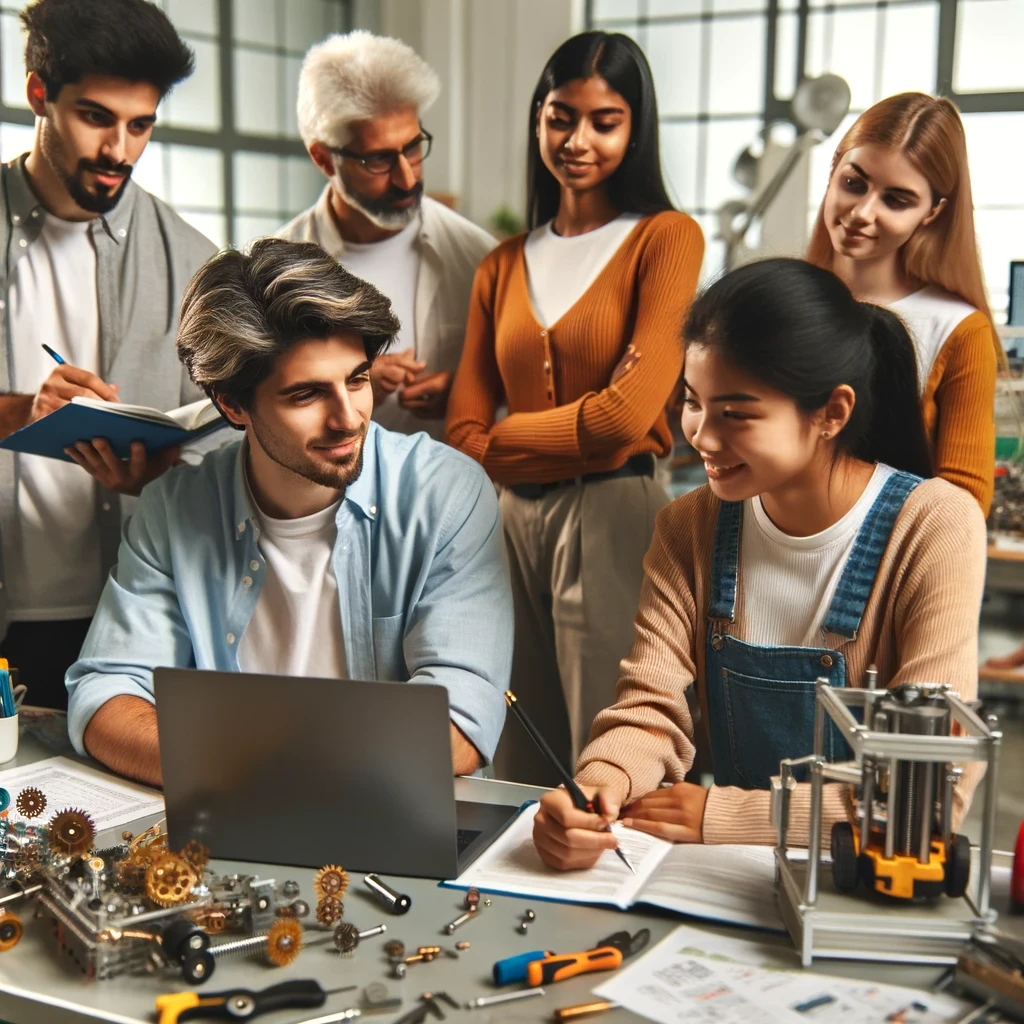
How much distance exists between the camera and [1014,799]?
3.72 m

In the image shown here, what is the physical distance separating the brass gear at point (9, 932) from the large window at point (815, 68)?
15.8ft

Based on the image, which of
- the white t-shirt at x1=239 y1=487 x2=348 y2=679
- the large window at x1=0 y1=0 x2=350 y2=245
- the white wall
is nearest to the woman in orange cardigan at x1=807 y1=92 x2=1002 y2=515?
the white t-shirt at x1=239 y1=487 x2=348 y2=679

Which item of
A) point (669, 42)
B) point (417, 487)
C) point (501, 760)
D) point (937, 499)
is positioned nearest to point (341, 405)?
point (417, 487)

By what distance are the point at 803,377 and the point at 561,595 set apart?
0.90 metres

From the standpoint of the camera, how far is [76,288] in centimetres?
244

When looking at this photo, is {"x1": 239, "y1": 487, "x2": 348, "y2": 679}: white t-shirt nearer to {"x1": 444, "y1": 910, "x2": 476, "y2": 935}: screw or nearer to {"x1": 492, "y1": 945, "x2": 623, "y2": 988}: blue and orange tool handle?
{"x1": 444, "y1": 910, "x2": 476, "y2": 935}: screw

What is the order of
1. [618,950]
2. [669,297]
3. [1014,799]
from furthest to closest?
1. [1014,799]
2. [669,297]
3. [618,950]

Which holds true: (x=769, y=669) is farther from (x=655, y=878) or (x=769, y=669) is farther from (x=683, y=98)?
(x=683, y=98)

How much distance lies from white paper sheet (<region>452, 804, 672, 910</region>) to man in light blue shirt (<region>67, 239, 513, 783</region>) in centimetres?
33

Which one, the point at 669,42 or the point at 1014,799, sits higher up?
the point at 669,42

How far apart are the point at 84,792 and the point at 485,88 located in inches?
189

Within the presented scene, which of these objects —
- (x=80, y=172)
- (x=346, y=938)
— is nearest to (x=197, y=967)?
(x=346, y=938)

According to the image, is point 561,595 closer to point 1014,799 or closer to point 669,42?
point 1014,799

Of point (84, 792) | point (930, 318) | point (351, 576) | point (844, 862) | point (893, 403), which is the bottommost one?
point (84, 792)
